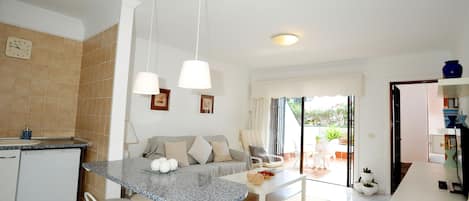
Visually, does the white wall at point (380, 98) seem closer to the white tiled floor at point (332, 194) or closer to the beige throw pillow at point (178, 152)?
the white tiled floor at point (332, 194)

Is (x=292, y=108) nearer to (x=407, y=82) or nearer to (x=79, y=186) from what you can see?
(x=407, y=82)

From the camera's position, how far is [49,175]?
90.6 inches

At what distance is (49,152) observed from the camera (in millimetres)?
2299

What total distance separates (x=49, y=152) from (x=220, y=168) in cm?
240

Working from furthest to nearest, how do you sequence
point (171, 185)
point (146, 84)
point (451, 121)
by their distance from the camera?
point (146, 84)
point (451, 121)
point (171, 185)

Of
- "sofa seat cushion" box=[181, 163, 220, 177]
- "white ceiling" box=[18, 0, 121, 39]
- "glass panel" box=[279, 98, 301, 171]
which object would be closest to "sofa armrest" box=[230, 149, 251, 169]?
"sofa seat cushion" box=[181, 163, 220, 177]

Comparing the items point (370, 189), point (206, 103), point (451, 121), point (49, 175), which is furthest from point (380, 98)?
point (49, 175)

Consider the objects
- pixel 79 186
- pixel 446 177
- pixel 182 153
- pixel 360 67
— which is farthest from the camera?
pixel 360 67

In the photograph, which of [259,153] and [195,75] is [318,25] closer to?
[195,75]

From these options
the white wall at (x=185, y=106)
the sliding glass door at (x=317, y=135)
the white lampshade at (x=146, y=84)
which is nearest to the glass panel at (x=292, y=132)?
the sliding glass door at (x=317, y=135)

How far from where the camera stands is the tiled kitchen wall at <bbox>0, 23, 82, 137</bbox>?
2.69 meters

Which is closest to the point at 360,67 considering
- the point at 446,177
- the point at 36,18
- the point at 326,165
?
the point at 326,165

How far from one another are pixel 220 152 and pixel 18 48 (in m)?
3.19

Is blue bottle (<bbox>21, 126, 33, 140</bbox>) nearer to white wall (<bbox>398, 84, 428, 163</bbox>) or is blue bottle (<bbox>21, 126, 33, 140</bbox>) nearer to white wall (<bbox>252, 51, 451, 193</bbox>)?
white wall (<bbox>252, 51, 451, 193</bbox>)
